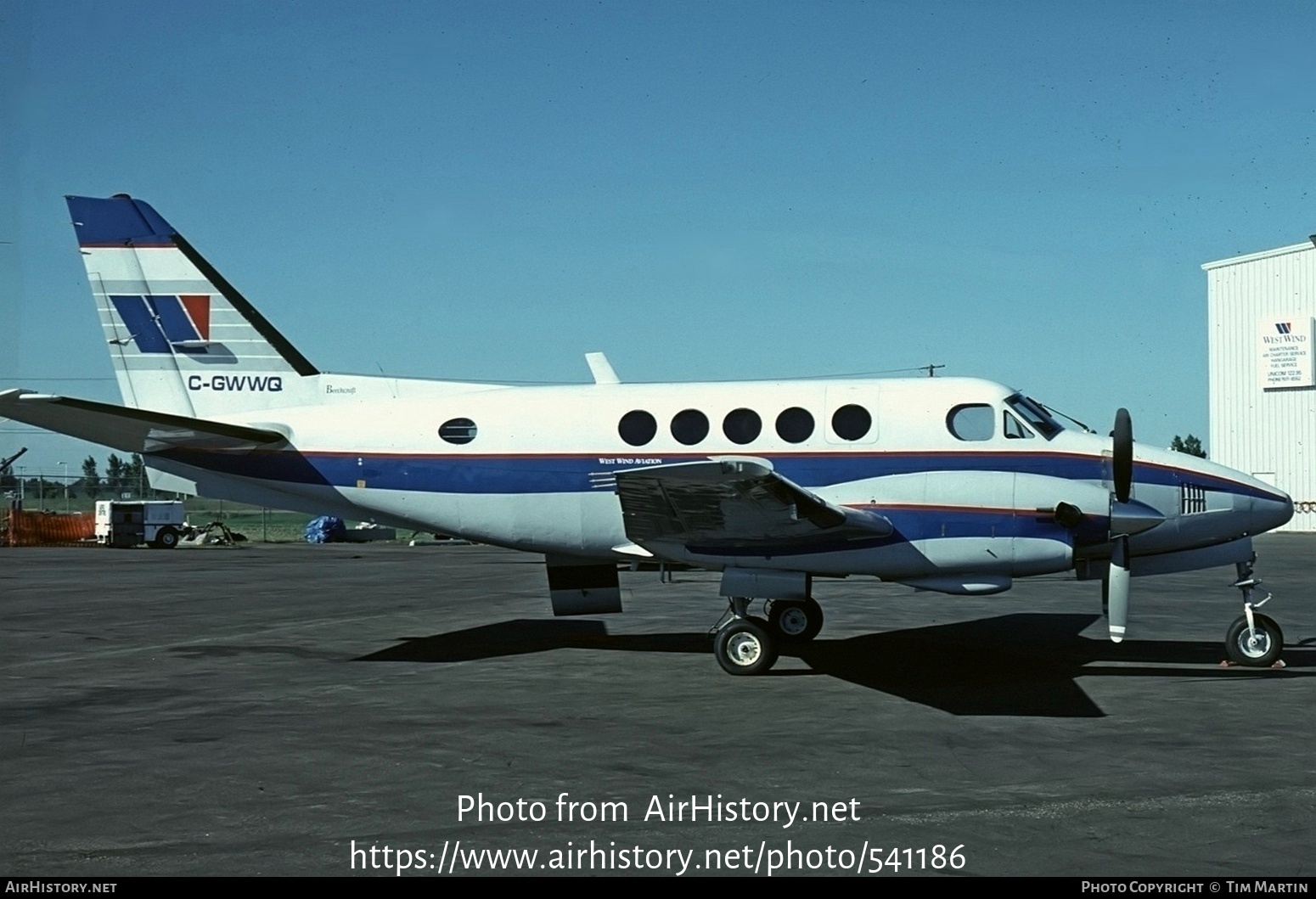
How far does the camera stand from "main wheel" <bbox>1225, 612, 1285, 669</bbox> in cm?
1273

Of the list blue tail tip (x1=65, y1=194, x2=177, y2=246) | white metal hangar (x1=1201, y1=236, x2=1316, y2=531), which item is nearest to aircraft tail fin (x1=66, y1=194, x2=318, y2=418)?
blue tail tip (x1=65, y1=194, x2=177, y2=246)

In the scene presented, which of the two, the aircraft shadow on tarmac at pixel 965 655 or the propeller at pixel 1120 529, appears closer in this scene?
the aircraft shadow on tarmac at pixel 965 655

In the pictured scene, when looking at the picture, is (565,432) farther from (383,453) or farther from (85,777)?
(85,777)

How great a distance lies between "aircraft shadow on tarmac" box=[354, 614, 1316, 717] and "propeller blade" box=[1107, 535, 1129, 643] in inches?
29.1

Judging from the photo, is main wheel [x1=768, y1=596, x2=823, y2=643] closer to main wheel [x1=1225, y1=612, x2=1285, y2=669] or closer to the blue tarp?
main wheel [x1=1225, y1=612, x2=1285, y2=669]

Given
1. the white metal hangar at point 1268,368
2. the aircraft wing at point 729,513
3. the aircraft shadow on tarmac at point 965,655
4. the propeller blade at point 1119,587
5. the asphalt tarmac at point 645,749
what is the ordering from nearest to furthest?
the asphalt tarmac at point 645,749
the aircraft wing at point 729,513
the aircraft shadow on tarmac at point 965,655
the propeller blade at point 1119,587
the white metal hangar at point 1268,368

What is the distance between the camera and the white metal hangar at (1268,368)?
5606 centimetres

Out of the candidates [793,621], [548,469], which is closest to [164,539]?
[548,469]

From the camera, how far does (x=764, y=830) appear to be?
670cm

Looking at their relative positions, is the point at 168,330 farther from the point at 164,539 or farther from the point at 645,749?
the point at 164,539

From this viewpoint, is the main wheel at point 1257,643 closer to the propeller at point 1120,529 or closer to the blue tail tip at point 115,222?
the propeller at point 1120,529

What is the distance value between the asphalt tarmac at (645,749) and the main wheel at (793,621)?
301 millimetres

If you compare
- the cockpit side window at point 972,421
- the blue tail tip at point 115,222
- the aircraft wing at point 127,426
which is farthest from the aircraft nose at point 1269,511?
the blue tail tip at point 115,222

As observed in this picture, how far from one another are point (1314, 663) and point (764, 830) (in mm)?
9387
